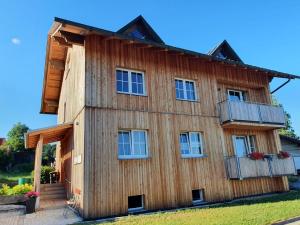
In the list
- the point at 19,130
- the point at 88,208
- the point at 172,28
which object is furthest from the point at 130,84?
the point at 19,130

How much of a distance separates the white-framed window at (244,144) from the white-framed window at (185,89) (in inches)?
138

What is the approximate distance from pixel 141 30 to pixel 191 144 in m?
6.69

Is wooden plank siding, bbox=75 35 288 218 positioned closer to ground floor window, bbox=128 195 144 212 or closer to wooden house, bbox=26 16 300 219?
wooden house, bbox=26 16 300 219

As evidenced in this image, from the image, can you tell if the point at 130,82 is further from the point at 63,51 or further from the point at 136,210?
the point at 63,51

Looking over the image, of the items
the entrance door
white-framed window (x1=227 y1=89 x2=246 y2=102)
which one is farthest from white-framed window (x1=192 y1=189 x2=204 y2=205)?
white-framed window (x1=227 y1=89 x2=246 y2=102)

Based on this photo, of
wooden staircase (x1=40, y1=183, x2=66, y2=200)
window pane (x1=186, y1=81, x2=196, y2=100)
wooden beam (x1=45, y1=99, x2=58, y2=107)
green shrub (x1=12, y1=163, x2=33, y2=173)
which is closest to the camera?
window pane (x1=186, y1=81, x2=196, y2=100)

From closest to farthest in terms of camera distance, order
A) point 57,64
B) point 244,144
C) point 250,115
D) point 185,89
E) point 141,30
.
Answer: point 185,89 < point 141,30 < point 250,115 < point 244,144 < point 57,64

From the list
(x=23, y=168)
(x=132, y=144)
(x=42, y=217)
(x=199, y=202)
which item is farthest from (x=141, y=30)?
(x=23, y=168)

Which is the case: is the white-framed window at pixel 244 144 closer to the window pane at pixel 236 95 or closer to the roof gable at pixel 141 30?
the window pane at pixel 236 95

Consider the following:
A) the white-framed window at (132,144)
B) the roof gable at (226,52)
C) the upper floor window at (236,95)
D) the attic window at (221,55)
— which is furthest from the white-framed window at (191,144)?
the roof gable at (226,52)

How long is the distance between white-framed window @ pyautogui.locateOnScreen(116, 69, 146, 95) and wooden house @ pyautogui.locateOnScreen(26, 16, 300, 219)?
5 centimetres

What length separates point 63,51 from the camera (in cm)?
1524

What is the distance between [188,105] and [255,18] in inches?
219

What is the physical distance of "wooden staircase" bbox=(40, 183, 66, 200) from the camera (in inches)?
551
